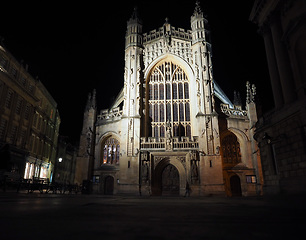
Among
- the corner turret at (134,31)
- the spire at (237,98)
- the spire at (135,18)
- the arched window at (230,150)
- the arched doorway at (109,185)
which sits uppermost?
the spire at (135,18)

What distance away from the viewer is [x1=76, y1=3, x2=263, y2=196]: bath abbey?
22969 mm

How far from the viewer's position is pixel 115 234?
5.96 ft

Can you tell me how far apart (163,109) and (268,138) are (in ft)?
52.3

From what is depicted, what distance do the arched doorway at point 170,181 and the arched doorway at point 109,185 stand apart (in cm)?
631

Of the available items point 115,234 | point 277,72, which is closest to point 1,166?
point 115,234

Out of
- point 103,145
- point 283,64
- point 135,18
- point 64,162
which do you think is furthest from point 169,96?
point 64,162

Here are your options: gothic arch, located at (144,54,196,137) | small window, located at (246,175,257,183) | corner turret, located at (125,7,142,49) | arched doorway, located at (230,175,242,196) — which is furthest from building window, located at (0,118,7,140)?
small window, located at (246,175,257,183)

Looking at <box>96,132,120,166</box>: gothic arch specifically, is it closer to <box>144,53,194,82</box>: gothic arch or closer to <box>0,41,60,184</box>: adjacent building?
<box>0,41,60,184</box>: adjacent building

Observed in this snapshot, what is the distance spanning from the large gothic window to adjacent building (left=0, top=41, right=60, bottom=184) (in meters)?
14.9

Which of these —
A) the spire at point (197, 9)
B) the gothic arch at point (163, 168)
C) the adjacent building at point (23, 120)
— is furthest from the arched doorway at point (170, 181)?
the spire at point (197, 9)

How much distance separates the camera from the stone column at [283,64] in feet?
38.3

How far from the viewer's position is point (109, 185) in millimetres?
25766

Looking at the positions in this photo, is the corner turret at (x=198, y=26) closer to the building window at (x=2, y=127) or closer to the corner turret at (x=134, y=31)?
the corner turret at (x=134, y=31)

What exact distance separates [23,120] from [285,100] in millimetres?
25926
